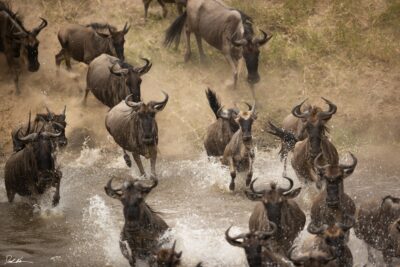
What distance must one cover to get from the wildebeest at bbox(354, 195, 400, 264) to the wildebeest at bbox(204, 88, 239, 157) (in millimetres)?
3901

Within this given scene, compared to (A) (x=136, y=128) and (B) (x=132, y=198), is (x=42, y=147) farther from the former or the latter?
(B) (x=132, y=198)

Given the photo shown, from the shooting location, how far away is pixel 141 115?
15.5m

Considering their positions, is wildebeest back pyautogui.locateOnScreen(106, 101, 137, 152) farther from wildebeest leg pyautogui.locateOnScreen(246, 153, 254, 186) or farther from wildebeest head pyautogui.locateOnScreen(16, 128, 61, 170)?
wildebeest leg pyautogui.locateOnScreen(246, 153, 254, 186)

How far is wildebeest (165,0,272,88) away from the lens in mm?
18391

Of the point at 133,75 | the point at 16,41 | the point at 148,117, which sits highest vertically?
the point at 148,117

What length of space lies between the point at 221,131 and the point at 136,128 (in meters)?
1.52

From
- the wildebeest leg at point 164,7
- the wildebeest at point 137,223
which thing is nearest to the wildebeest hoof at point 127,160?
the wildebeest at point 137,223

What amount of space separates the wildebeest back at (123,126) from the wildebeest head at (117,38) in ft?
7.71

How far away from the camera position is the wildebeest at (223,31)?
1839cm

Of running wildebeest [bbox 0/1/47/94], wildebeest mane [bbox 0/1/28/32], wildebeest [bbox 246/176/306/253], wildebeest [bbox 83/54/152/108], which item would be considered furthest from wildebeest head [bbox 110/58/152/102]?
wildebeest [bbox 246/176/306/253]

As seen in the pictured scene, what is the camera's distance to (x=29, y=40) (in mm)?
19000

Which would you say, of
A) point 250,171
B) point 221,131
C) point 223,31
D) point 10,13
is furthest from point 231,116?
point 10,13

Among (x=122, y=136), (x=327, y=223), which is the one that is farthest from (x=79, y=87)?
(x=327, y=223)

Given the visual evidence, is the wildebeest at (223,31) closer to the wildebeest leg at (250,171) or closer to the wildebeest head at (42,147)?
the wildebeest leg at (250,171)
